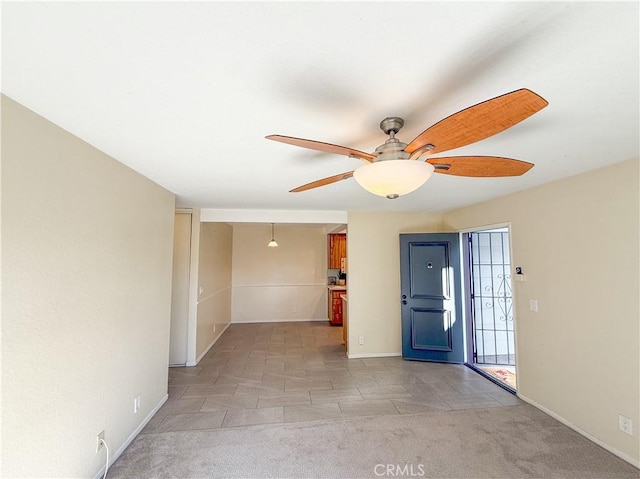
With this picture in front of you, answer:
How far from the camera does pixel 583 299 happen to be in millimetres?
2377

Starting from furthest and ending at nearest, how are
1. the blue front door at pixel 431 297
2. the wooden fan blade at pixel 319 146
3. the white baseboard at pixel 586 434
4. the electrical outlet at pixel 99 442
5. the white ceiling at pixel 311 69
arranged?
1. the blue front door at pixel 431 297
2. the white baseboard at pixel 586 434
3. the electrical outlet at pixel 99 442
4. the wooden fan blade at pixel 319 146
5. the white ceiling at pixel 311 69

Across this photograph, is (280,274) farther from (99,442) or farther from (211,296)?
(99,442)

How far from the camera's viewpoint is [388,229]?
4512 mm

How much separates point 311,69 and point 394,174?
505mm

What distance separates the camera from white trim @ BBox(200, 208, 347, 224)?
4.13 meters

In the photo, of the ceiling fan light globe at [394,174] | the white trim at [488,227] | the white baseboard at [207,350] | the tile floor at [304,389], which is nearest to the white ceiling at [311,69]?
the ceiling fan light globe at [394,174]

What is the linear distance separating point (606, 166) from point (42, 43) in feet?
11.3

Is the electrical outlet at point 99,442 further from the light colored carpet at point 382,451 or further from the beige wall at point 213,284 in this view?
the beige wall at point 213,284

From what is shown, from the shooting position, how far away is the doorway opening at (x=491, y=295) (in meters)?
4.26

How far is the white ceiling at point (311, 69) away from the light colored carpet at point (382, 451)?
2.26 m

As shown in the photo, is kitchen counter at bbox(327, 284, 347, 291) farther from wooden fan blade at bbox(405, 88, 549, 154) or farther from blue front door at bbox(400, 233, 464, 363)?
wooden fan blade at bbox(405, 88, 549, 154)

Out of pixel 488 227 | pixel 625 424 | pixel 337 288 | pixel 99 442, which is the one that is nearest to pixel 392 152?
pixel 99 442

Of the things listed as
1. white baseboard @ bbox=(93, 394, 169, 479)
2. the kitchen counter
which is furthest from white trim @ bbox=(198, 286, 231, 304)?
the kitchen counter

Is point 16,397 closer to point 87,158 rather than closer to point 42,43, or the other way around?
point 87,158
